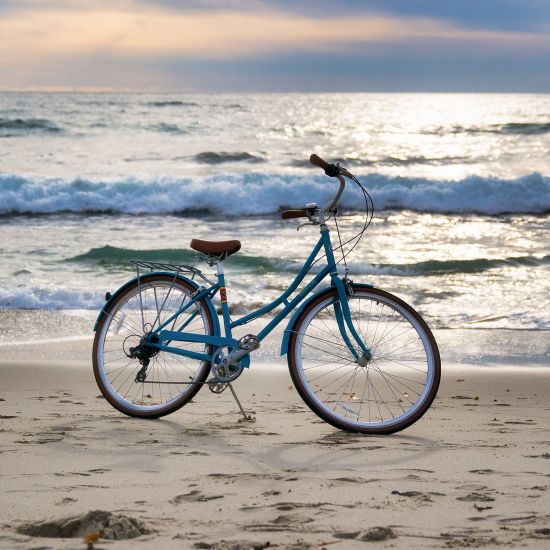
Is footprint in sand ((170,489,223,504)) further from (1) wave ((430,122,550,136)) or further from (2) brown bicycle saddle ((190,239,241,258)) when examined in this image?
(1) wave ((430,122,550,136))

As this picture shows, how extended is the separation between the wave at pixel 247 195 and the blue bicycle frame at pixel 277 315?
1619 centimetres

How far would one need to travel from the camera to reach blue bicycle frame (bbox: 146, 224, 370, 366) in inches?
174

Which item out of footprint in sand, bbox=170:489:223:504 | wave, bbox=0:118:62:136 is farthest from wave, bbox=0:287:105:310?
wave, bbox=0:118:62:136

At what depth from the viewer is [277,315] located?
180 inches

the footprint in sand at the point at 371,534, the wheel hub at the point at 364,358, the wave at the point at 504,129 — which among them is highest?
the wave at the point at 504,129

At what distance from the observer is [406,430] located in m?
4.46

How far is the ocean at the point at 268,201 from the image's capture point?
10086 mm

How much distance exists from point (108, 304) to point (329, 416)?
4.53 ft

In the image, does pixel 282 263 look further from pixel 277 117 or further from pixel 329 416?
pixel 277 117

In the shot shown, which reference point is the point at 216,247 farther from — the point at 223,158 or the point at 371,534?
the point at 223,158

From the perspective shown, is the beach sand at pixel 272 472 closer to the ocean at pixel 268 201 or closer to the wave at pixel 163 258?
the ocean at pixel 268 201

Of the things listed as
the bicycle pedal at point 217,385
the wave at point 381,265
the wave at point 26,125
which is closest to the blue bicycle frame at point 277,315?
the bicycle pedal at point 217,385

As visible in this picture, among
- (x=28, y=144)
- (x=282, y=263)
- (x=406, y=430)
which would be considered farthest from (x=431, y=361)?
(x=28, y=144)

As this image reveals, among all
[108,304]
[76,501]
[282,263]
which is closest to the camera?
[76,501]
